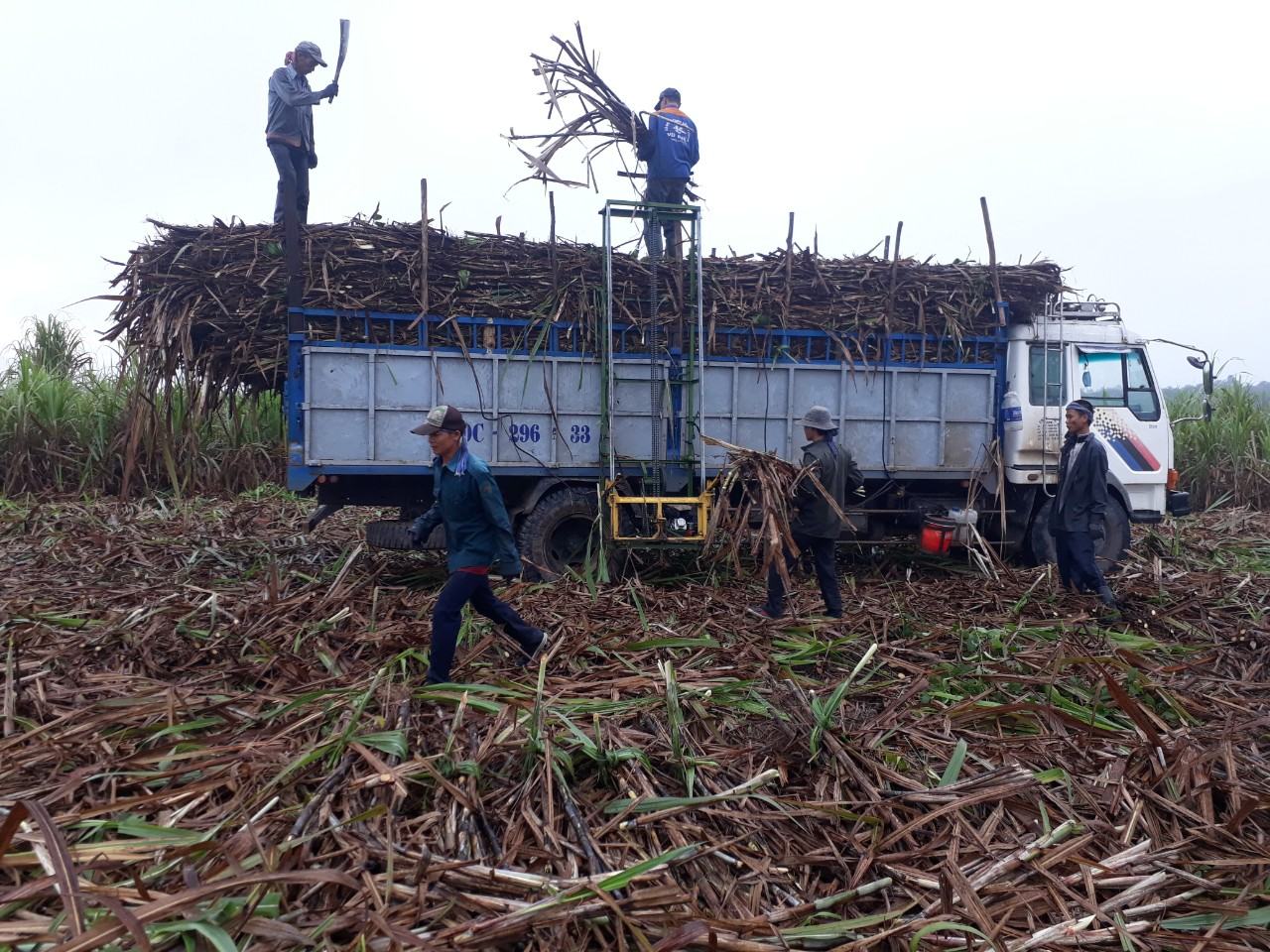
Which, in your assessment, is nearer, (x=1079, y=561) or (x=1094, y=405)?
(x=1079, y=561)

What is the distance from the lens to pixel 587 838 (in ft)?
10.7

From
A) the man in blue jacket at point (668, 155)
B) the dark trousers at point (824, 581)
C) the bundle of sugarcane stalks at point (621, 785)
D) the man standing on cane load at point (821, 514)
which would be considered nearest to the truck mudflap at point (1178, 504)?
the bundle of sugarcane stalks at point (621, 785)

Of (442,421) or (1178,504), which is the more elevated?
(442,421)

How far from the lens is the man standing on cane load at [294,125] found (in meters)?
8.22

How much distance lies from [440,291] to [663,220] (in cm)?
210

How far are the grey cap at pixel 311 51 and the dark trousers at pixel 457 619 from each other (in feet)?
20.0

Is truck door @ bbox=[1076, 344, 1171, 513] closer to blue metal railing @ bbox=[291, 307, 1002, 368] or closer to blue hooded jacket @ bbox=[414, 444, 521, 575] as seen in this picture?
blue metal railing @ bbox=[291, 307, 1002, 368]

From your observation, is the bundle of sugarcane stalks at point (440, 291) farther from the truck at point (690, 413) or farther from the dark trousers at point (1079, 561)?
the dark trousers at point (1079, 561)

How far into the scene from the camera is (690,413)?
8188 mm

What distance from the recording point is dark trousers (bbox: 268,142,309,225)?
796cm

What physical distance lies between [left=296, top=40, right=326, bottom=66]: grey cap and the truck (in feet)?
9.51

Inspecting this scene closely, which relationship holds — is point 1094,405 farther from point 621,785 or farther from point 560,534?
point 621,785

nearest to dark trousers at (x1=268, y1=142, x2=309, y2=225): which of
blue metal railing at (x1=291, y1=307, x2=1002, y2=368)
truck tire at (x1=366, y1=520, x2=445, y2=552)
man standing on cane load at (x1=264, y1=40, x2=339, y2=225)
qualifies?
man standing on cane load at (x1=264, y1=40, x2=339, y2=225)

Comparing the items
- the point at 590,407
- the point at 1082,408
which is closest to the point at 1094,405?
the point at 1082,408
